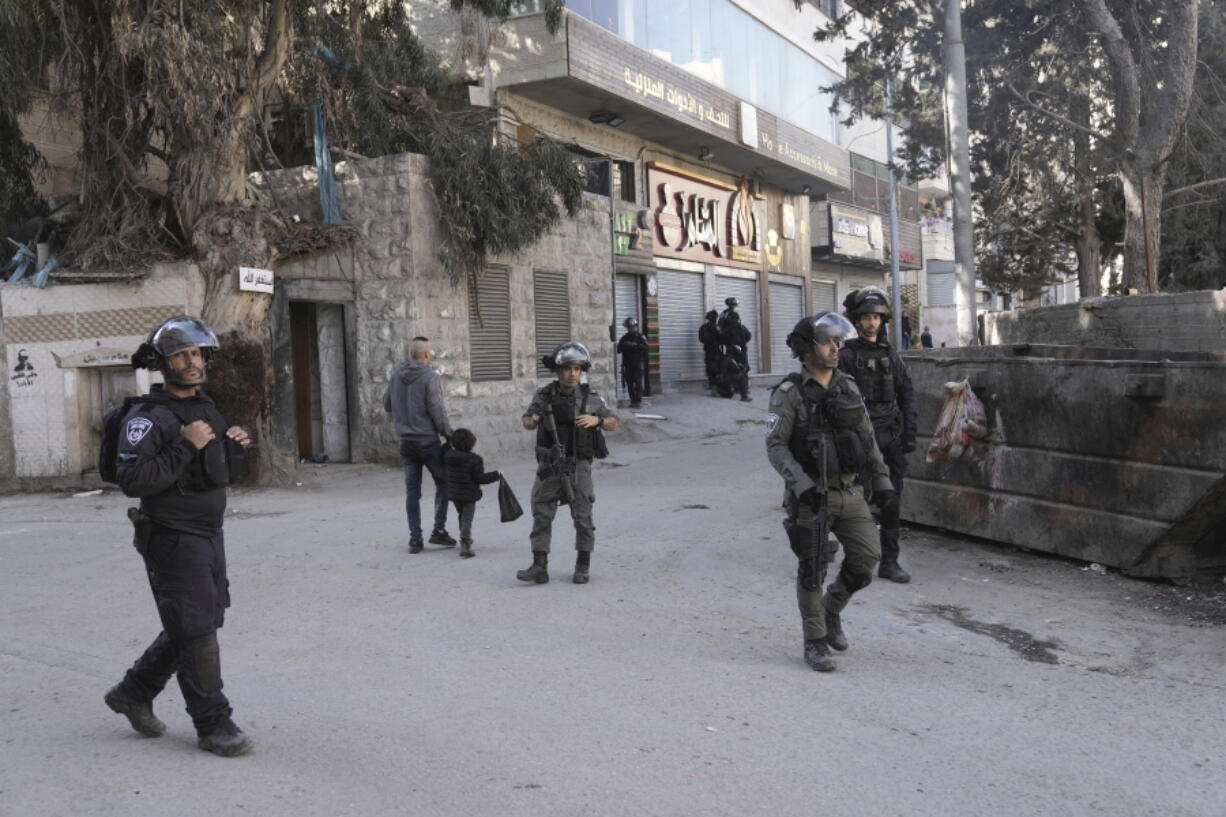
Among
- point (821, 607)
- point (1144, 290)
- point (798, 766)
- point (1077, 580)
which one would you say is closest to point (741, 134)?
point (1144, 290)

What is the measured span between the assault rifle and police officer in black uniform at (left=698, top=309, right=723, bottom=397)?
15.1 m

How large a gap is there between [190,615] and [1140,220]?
16363 millimetres

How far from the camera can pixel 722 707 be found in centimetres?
467

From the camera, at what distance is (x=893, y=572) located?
24.2ft

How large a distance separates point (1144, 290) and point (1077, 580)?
35.7 feet

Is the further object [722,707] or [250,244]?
[250,244]

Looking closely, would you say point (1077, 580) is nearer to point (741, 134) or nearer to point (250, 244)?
point (250, 244)

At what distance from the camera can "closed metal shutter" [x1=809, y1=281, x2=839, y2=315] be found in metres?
32.6

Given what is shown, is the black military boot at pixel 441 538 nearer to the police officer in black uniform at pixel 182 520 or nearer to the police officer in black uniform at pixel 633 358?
the police officer in black uniform at pixel 182 520

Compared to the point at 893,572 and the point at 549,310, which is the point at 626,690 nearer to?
the point at 893,572

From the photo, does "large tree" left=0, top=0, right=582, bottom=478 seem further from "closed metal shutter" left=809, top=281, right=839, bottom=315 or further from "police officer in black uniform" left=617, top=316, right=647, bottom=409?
"closed metal shutter" left=809, top=281, right=839, bottom=315

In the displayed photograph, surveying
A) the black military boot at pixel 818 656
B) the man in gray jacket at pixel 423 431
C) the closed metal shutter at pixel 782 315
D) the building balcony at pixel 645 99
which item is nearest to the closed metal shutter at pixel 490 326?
the building balcony at pixel 645 99

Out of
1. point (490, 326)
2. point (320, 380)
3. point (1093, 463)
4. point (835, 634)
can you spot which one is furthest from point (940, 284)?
point (835, 634)

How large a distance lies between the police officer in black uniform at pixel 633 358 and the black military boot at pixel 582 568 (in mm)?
12641
